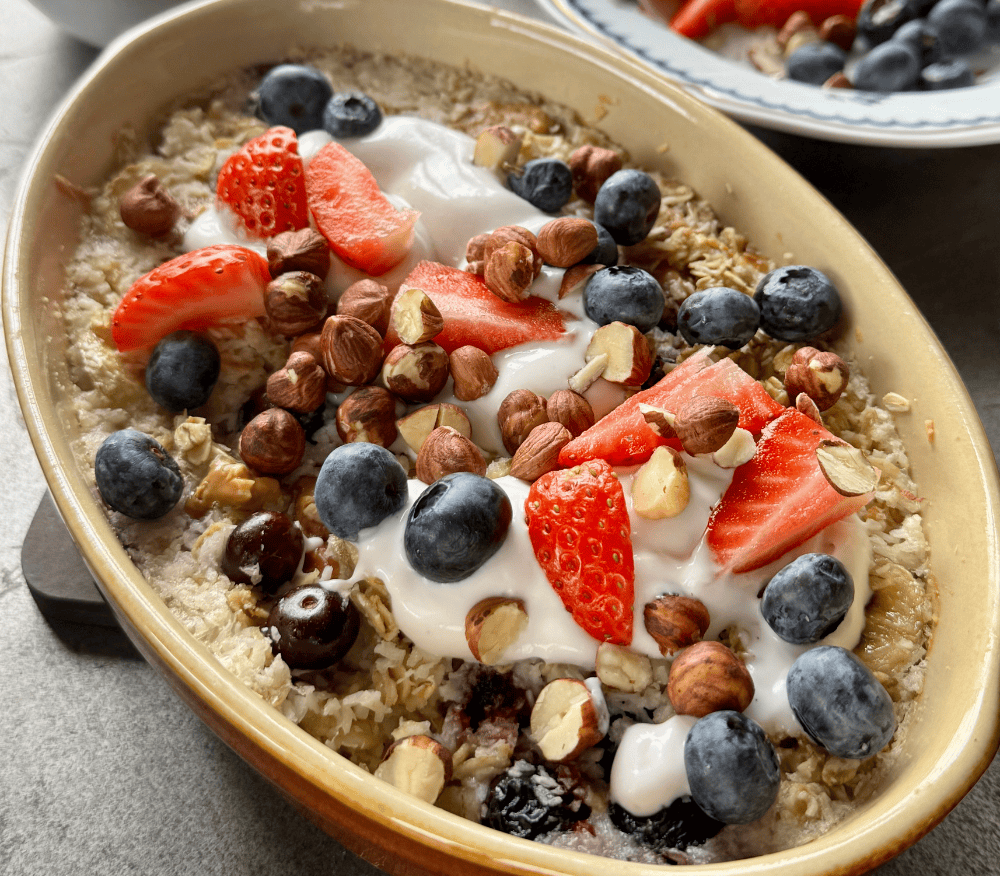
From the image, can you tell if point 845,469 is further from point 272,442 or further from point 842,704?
point 272,442

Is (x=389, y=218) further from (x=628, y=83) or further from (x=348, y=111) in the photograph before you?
(x=628, y=83)

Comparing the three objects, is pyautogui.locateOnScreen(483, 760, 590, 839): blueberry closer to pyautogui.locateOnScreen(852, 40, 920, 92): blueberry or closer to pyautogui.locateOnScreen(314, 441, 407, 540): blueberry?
pyautogui.locateOnScreen(314, 441, 407, 540): blueberry

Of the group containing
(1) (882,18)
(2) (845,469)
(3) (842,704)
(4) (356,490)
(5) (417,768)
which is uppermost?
(1) (882,18)

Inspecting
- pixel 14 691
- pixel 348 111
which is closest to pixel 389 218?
pixel 348 111

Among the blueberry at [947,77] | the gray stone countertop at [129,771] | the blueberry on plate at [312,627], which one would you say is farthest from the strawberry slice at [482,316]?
the blueberry at [947,77]

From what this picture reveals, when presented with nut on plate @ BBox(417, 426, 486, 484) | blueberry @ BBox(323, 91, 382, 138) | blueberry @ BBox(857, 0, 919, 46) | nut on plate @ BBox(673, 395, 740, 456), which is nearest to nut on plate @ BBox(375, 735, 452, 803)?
nut on plate @ BBox(417, 426, 486, 484)

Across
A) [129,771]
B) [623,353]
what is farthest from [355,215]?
[129,771]
